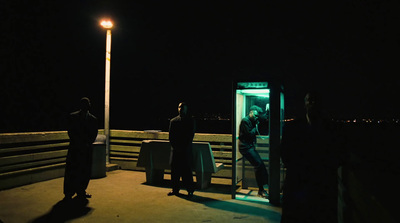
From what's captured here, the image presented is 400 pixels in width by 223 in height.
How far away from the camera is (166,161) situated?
7.84 meters

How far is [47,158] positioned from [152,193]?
343 centimetres

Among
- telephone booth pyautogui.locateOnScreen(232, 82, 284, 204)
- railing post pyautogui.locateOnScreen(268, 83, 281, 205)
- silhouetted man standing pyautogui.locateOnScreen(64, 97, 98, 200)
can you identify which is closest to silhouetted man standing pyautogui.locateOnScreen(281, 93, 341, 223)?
telephone booth pyautogui.locateOnScreen(232, 82, 284, 204)

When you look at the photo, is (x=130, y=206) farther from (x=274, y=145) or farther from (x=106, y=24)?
(x=106, y=24)

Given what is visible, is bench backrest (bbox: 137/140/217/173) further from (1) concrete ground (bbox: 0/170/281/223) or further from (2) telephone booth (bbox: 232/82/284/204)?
(2) telephone booth (bbox: 232/82/284/204)

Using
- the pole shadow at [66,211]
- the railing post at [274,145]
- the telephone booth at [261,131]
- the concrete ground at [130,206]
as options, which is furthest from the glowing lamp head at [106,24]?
the railing post at [274,145]

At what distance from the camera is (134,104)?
79.8 meters

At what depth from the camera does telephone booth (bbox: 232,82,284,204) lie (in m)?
6.36

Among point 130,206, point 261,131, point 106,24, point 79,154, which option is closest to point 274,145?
point 261,131

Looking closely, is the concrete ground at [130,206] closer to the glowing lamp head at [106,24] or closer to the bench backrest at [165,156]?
the bench backrest at [165,156]

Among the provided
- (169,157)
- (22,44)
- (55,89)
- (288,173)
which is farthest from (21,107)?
(288,173)

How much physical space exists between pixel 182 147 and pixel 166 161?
1.13m

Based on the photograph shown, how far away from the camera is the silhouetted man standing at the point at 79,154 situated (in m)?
6.28

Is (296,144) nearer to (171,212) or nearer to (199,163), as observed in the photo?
(171,212)

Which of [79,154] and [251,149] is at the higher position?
[251,149]
